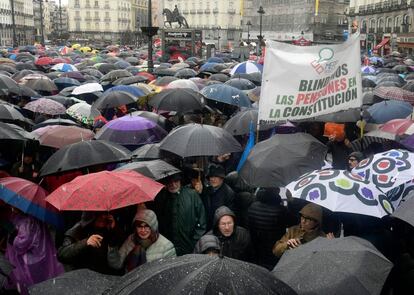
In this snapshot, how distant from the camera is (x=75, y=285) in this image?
3.51 m

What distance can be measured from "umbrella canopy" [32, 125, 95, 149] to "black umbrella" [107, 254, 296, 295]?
439cm

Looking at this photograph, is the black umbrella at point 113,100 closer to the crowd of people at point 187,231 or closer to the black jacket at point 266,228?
the crowd of people at point 187,231

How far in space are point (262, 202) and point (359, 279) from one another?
2.08m

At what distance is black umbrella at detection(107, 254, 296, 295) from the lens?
104 inches

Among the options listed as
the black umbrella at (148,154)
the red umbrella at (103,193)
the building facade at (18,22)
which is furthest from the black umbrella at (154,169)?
the building facade at (18,22)

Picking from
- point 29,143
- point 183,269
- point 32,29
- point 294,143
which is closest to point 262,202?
point 294,143

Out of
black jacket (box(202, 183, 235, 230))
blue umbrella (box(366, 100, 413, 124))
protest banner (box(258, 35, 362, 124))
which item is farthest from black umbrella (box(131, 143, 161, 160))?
blue umbrella (box(366, 100, 413, 124))

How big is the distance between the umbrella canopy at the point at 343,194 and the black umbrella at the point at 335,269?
709 millimetres

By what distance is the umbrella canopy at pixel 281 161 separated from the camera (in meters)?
5.44

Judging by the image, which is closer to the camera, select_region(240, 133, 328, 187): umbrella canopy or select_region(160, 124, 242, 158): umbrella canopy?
select_region(240, 133, 328, 187): umbrella canopy

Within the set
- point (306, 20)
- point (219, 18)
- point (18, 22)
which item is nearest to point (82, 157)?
point (306, 20)

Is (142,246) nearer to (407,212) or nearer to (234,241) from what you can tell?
(234,241)

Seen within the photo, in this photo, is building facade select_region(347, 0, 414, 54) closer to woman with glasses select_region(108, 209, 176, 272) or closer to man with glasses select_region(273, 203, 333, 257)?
man with glasses select_region(273, 203, 333, 257)

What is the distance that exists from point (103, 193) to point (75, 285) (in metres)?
1.18
